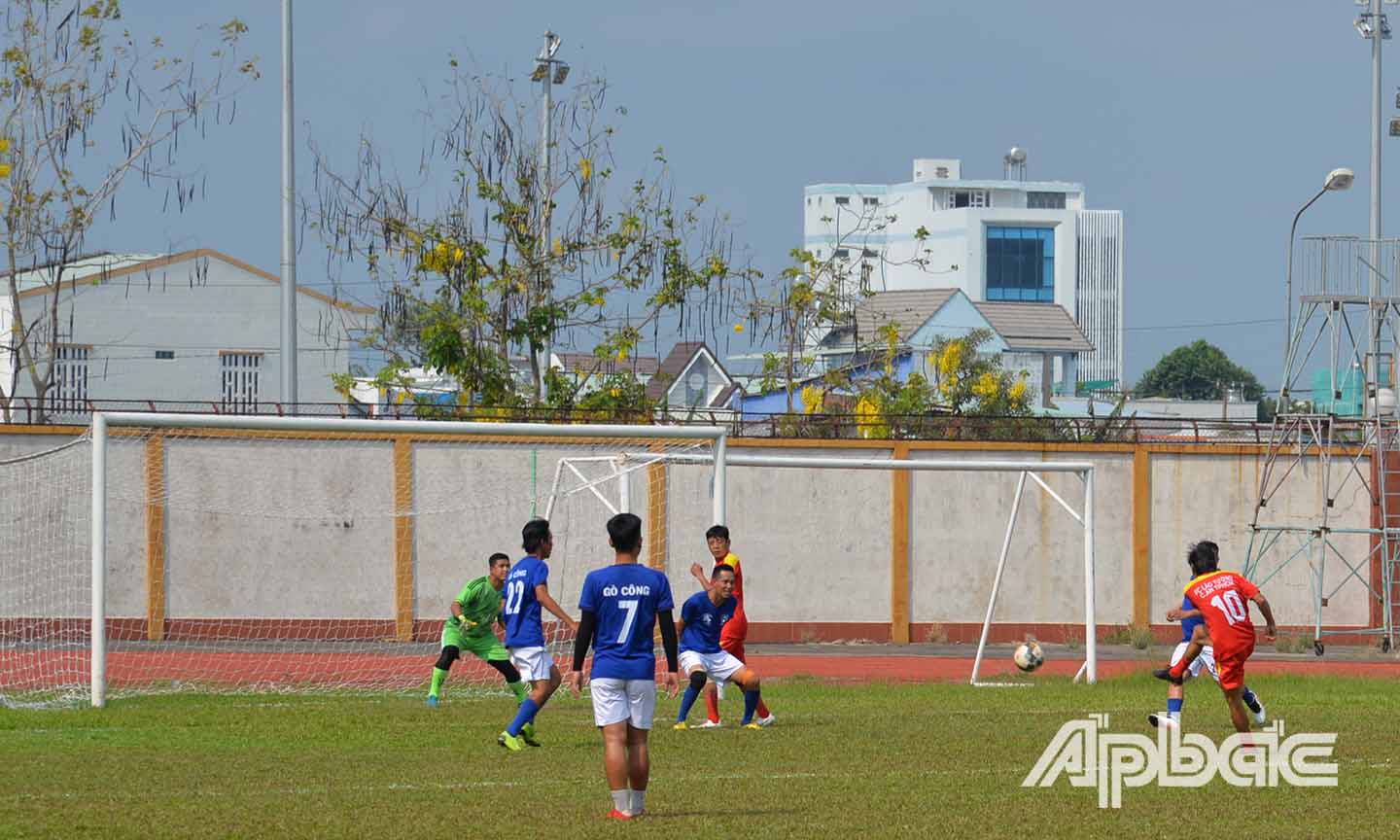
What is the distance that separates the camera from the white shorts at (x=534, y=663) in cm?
1427

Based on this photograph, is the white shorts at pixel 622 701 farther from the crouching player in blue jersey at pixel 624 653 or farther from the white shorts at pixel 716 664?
the white shorts at pixel 716 664

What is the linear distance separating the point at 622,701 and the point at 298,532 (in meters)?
17.0

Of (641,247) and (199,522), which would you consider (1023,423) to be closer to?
(641,247)

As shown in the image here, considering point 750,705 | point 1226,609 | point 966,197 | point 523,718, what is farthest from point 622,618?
point 966,197

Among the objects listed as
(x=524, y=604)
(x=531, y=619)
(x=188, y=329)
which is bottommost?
(x=531, y=619)

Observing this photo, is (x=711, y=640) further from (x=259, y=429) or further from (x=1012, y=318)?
(x=1012, y=318)

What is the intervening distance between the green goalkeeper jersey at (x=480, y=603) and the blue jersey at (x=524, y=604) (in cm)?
207

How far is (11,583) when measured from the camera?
23.8 m

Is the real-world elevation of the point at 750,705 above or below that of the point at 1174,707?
below

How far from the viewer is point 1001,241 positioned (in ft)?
372

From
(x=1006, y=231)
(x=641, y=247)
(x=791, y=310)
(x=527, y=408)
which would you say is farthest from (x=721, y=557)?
(x=1006, y=231)

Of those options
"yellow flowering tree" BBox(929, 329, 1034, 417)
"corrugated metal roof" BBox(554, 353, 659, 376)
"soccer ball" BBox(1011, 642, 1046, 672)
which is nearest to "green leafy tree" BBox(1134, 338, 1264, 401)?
"yellow flowering tree" BBox(929, 329, 1034, 417)

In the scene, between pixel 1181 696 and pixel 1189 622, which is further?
pixel 1189 622

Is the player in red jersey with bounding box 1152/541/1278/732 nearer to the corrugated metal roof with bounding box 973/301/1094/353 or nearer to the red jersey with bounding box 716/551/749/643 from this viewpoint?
the red jersey with bounding box 716/551/749/643
